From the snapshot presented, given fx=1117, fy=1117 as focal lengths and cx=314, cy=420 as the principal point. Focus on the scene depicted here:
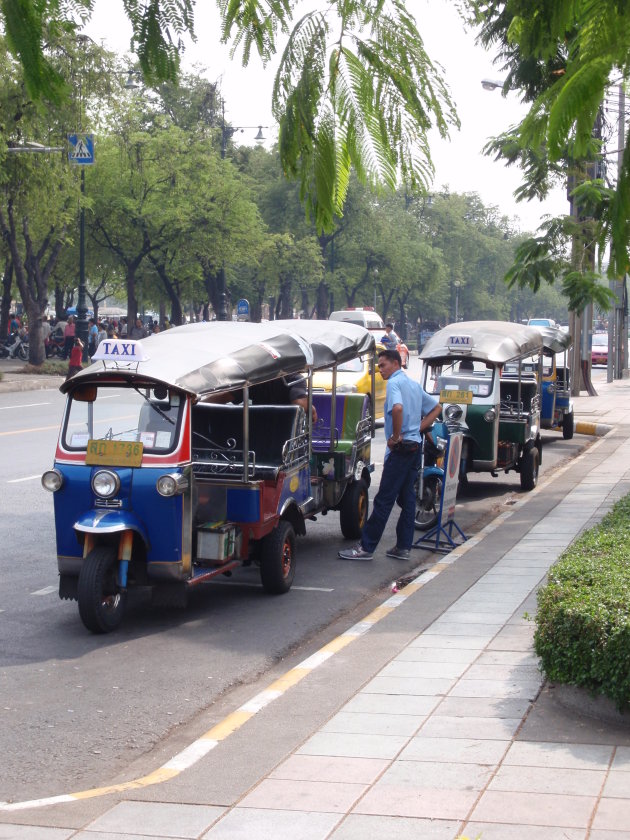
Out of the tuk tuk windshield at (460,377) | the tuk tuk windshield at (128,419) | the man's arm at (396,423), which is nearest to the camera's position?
the tuk tuk windshield at (128,419)

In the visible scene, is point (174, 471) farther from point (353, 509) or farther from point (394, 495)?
point (353, 509)

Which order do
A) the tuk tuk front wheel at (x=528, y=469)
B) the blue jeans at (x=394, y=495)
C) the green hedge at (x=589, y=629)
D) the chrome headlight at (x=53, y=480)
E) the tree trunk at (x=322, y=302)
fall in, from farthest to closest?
the tree trunk at (x=322, y=302), the tuk tuk front wheel at (x=528, y=469), the blue jeans at (x=394, y=495), the chrome headlight at (x=53, y=480), the green hedge at (x=589, y=629)

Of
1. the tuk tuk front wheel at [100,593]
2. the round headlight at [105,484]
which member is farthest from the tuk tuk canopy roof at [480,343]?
the tuk tuk front wheel at [100,593]

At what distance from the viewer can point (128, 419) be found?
8.98m

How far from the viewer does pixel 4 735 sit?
6.25 meters

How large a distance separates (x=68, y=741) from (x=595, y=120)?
4248 millimetres

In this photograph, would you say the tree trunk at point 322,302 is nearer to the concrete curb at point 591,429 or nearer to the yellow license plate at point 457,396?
the concrete curb at point 591,429

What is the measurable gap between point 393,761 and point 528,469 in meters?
11.3

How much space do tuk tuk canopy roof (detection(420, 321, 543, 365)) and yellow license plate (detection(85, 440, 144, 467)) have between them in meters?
8.00

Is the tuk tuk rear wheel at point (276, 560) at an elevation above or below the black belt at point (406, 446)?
below

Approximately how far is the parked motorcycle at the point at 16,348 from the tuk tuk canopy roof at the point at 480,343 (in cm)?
3328

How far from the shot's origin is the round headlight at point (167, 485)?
8.26 metres

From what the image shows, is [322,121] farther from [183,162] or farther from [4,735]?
[183,162]

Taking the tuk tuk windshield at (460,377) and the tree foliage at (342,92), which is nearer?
the tree foliage at (342,92)
